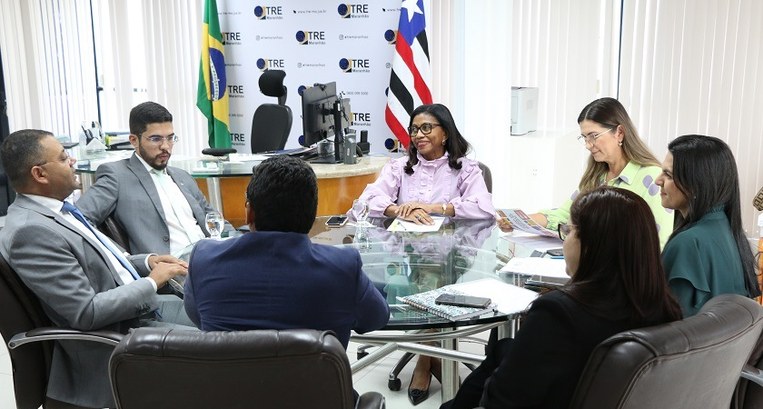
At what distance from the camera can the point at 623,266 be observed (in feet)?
5.26

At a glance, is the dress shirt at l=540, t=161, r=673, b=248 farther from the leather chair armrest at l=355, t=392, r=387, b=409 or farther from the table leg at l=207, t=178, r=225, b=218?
the table leg at l=207, t=178, r=225, b=218

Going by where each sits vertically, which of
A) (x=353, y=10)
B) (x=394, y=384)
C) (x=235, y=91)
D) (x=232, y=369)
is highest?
(x=353, y=10)

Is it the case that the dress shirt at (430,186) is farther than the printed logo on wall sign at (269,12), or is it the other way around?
the printed logo on wall sign at (269,12)

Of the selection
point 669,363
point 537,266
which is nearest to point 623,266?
point 669,363

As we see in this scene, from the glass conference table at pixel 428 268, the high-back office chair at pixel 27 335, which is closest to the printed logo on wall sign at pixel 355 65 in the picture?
the glass conference table at pixel 428 268

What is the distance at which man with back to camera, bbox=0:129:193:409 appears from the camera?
88.5 inches

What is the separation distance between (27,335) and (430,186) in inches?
81.6

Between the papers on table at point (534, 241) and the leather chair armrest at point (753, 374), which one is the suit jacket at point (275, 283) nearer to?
the leather chair armrest at point (753, 374)

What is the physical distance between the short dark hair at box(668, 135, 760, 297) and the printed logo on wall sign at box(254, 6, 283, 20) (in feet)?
17.5

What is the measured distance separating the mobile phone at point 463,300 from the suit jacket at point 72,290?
3.16ft

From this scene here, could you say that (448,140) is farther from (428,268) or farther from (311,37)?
(311,37)

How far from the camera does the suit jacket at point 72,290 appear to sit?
7.36 ft

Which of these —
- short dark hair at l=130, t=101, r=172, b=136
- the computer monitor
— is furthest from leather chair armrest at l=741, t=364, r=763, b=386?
the computer monitor

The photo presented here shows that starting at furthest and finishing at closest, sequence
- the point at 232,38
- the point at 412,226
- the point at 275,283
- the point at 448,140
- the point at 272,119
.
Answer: the point at 232,38 → the point at 272,119 → the point at 448,140 → the point at 412,226 → the point at 275,283
